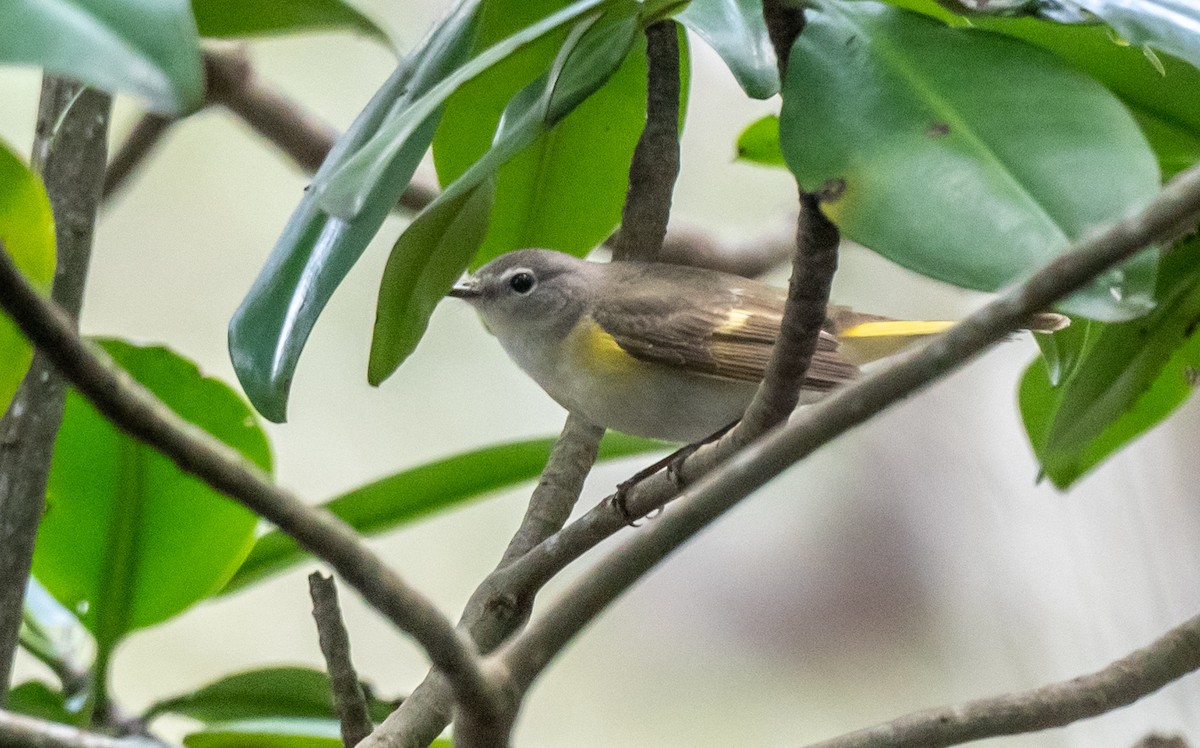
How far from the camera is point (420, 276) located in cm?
87

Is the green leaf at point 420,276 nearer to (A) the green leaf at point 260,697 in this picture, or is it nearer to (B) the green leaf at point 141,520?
(B) the green leaf at point 141,520

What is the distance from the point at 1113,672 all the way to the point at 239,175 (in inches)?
118

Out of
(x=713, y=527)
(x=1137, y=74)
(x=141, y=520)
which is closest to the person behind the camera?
(x=1137, y=74)

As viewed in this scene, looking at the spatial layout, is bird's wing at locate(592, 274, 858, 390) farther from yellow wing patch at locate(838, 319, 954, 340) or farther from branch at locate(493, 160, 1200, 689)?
branch at locate(493, 160, 1200, 689)

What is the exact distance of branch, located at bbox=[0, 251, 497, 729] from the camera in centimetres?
41

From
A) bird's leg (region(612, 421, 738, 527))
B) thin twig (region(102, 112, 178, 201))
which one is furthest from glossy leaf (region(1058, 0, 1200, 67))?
thin twig (region(102, 112, 178, 201))


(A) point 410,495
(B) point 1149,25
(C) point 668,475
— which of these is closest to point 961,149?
(B) point 1149,25

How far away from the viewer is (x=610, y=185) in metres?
1.24

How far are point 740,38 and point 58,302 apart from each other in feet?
2.11

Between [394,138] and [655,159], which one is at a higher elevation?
[394,138]

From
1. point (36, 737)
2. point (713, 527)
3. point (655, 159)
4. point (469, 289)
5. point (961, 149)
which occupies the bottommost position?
point (713, 527)

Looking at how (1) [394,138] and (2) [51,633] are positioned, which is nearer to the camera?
(1) [394,138]

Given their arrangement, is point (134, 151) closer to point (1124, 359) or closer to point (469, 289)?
point (469, 289)

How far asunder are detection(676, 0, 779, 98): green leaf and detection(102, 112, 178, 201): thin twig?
4.26ft
